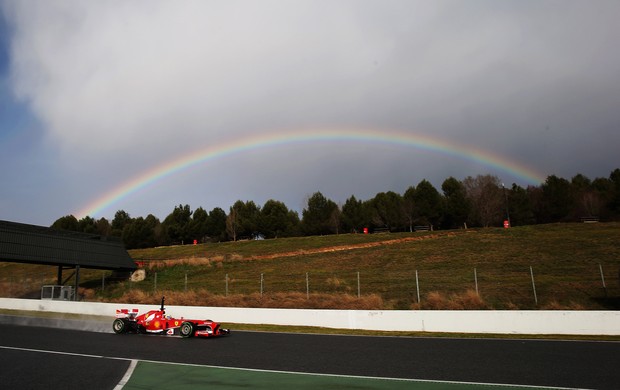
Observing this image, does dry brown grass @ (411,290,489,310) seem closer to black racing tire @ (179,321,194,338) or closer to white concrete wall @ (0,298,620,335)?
white concrete wall @ (0,298,620,335)

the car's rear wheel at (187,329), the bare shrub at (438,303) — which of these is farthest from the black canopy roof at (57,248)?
the bare shrub at (438,303)

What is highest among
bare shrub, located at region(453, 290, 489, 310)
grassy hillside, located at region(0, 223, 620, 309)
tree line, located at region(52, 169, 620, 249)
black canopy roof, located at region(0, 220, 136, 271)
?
tree line, located at region(52, 169, 620, 249)

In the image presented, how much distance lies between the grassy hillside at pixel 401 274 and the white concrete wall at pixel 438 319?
4.44 m

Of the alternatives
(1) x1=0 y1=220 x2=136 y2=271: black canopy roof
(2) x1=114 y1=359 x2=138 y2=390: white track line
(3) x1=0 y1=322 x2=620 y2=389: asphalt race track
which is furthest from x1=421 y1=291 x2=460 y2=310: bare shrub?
(1) x1=0 y1=220 x2=136 y2=271: black canopy roof

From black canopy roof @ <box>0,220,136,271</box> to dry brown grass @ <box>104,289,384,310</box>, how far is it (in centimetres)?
991

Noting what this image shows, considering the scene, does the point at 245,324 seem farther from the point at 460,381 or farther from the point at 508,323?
the point at 460,381

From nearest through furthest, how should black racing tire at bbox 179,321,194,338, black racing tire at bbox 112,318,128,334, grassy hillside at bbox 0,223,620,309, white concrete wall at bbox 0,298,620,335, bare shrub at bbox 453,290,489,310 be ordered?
white concrete wall at bbox 0,298,620,335
black racing tire at bbox 179,321,194,338
black racing tire at bbox 112,318,128,334
bare shrub at bbox 453,290,489,310
grassy hillside at bbox 0,223,620,309

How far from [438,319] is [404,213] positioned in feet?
215

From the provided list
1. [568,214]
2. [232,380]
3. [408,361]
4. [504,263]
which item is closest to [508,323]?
[408,361]

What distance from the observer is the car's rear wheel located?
1728 centimetres

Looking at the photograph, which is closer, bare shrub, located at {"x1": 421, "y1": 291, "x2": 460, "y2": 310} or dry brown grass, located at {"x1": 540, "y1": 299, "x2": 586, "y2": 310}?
dry brown grass, located at {"x1": 540, "y1": 299, "x2": 586, "y2": 310}

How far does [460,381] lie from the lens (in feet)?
27.9

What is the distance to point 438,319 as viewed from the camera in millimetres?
18734

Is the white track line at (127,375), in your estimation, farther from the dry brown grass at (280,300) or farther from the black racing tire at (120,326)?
the dry brown grass at (280,300)
